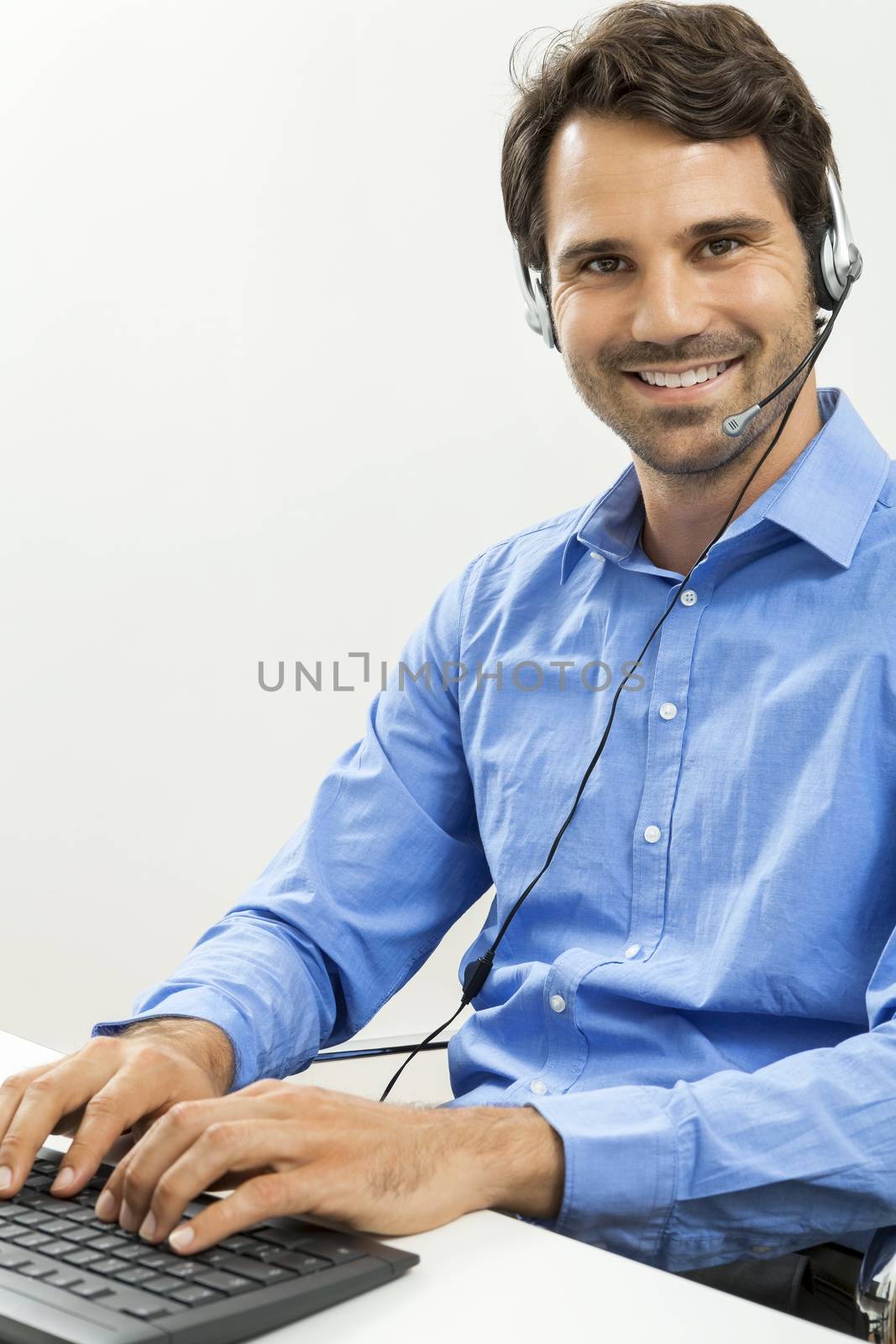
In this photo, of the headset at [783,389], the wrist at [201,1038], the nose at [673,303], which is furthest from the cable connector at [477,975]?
the nose at [673,303]

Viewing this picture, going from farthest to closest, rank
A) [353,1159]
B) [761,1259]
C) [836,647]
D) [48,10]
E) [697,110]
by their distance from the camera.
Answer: [48,10] → [697,110] → [836,647] → [761,1259] → [353,1159]

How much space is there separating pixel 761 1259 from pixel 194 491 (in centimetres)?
195

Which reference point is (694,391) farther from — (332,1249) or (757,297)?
(332,1249)

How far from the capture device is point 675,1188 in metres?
0.87

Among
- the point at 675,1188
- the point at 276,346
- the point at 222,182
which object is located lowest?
the point at 675,1188

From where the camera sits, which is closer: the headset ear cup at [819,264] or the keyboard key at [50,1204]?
the keyboard key at [50,1204]

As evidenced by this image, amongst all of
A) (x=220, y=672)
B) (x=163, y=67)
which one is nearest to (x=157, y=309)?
(x=163, y=67)

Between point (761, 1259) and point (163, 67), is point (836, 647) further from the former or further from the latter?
point (163, 67)

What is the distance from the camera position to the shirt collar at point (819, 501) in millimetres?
1145

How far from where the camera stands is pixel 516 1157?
819 mm

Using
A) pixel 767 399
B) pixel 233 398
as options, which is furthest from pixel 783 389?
pixel 233 398

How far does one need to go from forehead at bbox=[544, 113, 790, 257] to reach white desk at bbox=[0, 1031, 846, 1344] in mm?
872

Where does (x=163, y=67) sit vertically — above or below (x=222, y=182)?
above

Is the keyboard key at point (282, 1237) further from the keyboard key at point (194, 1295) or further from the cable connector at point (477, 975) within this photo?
the cable connector at point (477, 975)
